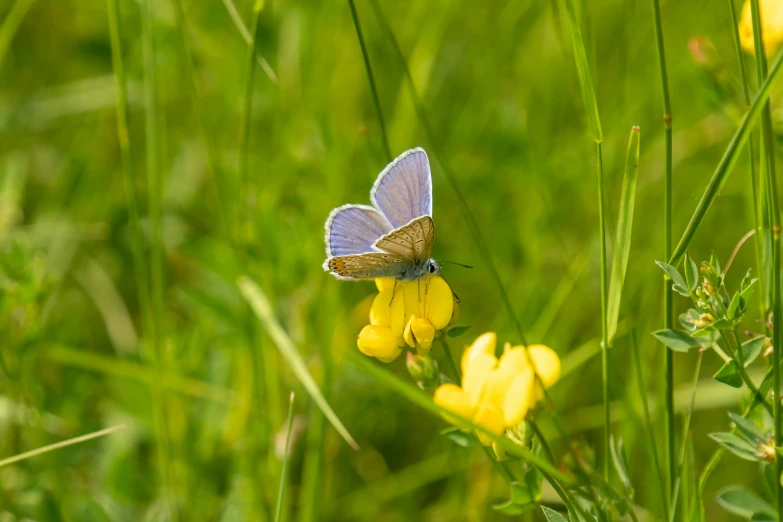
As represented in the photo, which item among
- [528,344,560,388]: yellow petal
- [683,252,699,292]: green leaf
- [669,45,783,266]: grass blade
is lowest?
[528,344,560,388]: yellow petal

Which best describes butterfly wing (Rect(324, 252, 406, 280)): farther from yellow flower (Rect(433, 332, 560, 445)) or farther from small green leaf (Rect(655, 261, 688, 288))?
small green leaf (Rect(655, 261, 688, 288))

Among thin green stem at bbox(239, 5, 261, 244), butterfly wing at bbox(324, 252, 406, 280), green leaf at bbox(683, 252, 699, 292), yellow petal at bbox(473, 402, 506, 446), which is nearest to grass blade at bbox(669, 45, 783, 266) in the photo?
green leaf at bbox(683, 252, 699, 292)

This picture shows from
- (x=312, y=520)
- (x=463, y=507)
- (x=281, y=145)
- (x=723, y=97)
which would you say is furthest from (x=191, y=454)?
(x=723, y=97)

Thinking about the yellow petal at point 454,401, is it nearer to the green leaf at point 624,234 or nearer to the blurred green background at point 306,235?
the green leaf at point 624,234

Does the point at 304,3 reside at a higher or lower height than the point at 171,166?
higher

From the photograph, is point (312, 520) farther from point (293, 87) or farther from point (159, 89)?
point (159, 89)

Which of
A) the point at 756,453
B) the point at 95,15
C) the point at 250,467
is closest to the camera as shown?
the point at 756,453

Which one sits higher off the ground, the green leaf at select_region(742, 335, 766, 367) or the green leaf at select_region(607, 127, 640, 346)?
the green leaf at select_region(607, 127, 640, 346)
